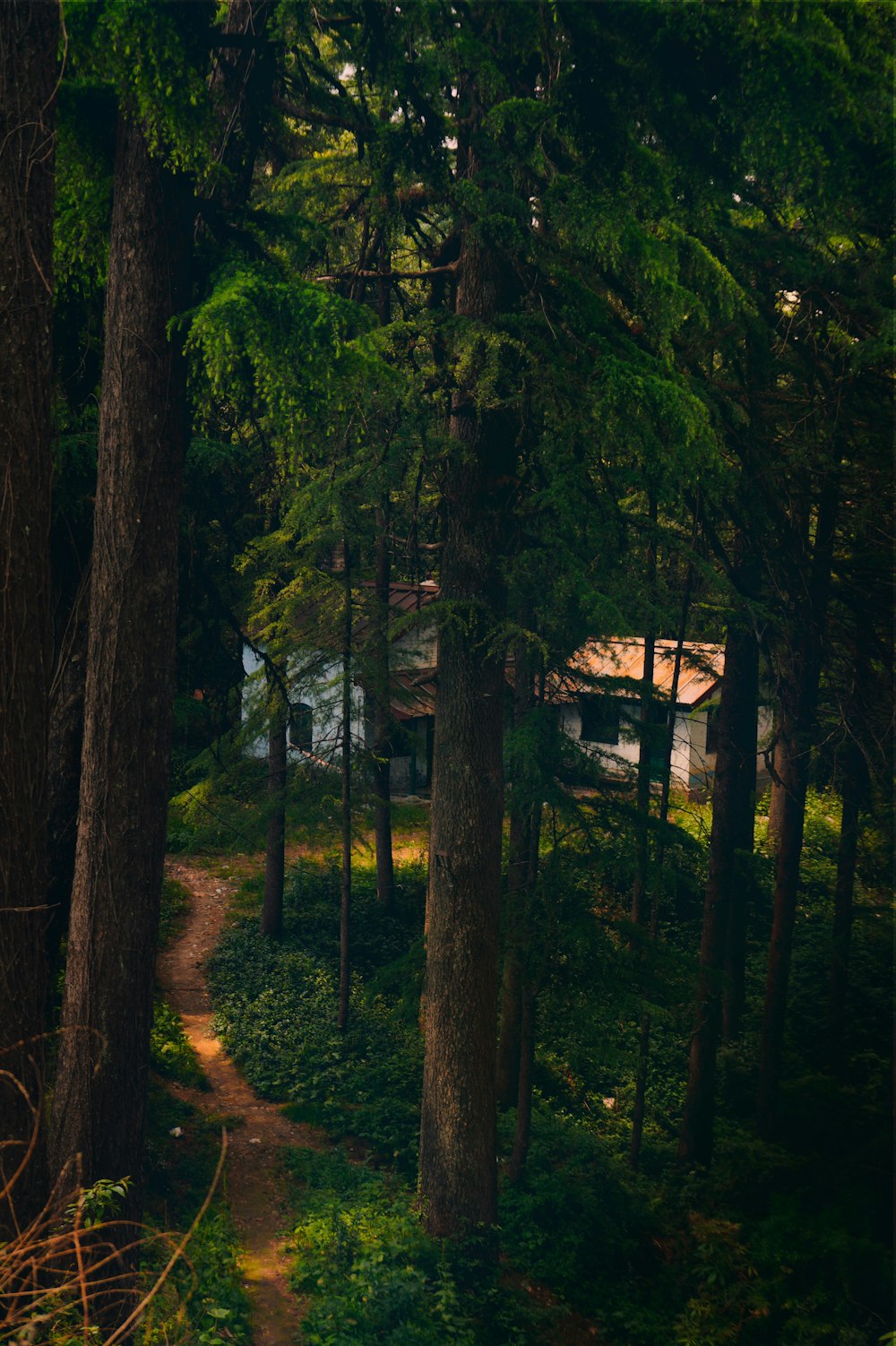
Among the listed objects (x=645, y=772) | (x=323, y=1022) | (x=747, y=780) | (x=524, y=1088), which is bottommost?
(x=323, y=1022)

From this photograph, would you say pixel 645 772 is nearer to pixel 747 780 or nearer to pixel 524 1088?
pixel 747 780

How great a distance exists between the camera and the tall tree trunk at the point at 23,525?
5336mm

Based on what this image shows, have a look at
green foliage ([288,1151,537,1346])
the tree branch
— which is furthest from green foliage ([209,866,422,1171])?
the tree branch

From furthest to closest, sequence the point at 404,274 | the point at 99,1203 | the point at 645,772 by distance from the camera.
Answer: the point at 645,772 < the point at 404,274 < the point at 99,1203

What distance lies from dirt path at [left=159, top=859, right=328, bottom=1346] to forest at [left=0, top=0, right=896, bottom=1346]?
0.28 feet

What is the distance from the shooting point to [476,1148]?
1061 cm

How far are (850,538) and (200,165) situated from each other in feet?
32.5

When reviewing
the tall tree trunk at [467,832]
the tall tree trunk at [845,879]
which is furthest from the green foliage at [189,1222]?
the tall tree trunk at [845,879]

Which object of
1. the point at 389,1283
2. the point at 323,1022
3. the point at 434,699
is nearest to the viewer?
Result: the point at 389,1283

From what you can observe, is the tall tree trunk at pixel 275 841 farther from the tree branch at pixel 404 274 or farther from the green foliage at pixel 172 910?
the tree branch at pixel 404 274

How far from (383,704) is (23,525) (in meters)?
12.8

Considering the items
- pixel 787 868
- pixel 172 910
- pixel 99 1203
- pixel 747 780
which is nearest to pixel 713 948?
pixel 787 868

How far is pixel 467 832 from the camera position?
10.4 metres

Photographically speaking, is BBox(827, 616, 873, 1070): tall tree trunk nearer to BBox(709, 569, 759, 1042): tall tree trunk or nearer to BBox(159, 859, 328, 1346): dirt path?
BBox(709, 569, 759, 1042): tall tree trunk
